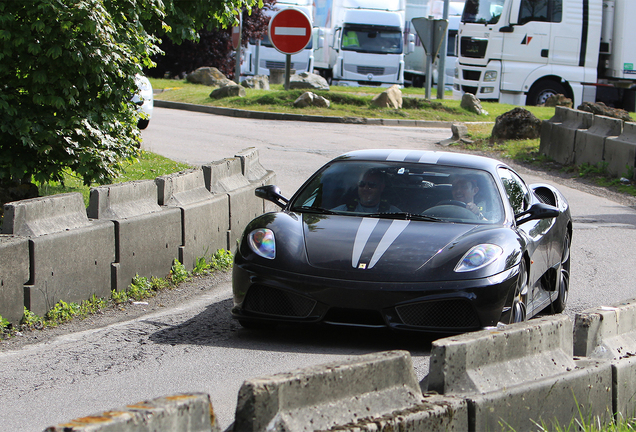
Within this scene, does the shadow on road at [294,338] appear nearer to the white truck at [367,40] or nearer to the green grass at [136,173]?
the green grass at [136,173]

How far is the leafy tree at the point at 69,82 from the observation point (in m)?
7.35

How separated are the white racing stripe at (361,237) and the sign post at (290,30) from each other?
17686mm

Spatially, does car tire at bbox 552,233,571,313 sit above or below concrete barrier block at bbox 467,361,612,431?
below

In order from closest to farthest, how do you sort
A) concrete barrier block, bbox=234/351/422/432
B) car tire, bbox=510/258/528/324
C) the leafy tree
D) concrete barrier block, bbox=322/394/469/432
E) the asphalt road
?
1. concrete barrier block, bbox=234/351/422/432
2. concrete barrier block, bbox=322/394/469/432
3. the asphalt road
4. car tire, bbox=510/258/528/324
5. the leafy tree

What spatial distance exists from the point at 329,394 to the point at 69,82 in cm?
564

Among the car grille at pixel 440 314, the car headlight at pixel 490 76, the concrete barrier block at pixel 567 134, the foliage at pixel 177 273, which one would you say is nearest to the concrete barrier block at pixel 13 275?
the foliage at pixel 177 273

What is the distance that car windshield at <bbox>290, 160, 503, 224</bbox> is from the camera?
19.7 feet

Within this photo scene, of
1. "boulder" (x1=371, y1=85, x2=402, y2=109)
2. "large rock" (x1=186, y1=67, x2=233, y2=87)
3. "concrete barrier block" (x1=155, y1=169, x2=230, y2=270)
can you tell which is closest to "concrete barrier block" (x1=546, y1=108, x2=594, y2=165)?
"boulder" (x1=371, y1=85, x2=402, y2=109)

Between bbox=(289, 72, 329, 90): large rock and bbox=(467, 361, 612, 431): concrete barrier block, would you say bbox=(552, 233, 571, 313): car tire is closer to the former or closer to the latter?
bbox=(467, 361, 612, 431): concrete barrier block

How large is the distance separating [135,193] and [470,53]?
2036 cm

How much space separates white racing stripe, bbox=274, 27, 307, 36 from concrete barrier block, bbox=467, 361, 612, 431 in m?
19.9

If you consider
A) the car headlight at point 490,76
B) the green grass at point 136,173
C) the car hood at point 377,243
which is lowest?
the green grass at point 136,173

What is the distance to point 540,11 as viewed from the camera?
24.5 metres

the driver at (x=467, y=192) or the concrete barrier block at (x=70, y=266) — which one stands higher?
the driver at (x=467, y=192)
